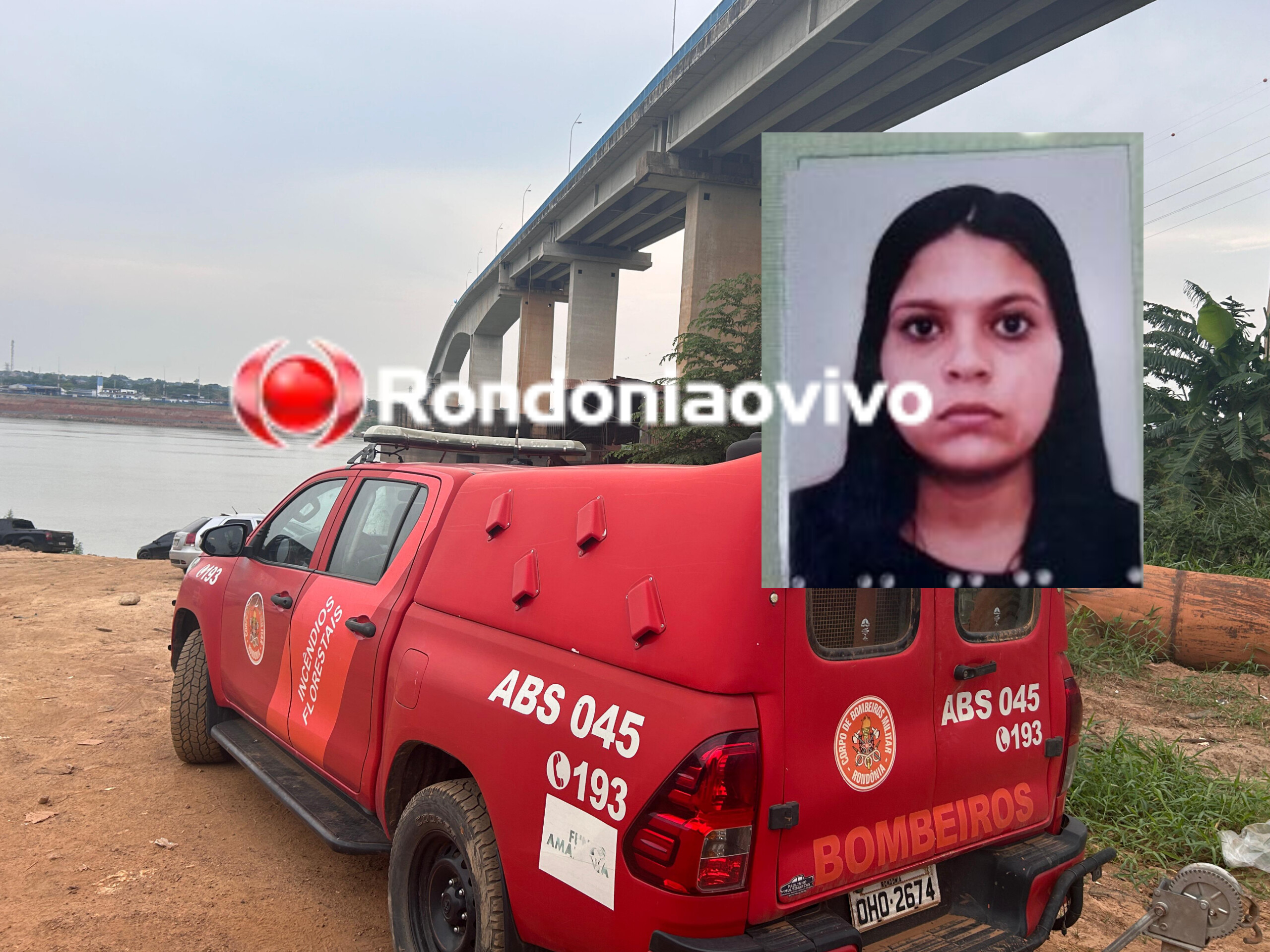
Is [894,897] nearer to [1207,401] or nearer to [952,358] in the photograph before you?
[952,358]

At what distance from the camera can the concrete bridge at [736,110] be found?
55.3 ft

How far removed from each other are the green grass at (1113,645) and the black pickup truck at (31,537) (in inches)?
Answer: 764

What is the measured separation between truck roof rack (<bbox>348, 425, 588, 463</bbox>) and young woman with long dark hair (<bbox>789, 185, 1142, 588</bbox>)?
3.99 m

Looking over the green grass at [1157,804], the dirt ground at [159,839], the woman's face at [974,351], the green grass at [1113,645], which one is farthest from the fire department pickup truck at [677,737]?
the green grass at [1113,645]

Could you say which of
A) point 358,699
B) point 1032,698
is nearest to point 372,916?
point 358,699

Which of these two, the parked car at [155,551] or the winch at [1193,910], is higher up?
the winch at [1193,910]

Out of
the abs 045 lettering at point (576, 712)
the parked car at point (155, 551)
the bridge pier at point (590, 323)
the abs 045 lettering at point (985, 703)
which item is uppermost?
the bridge pier at point (590, 323)

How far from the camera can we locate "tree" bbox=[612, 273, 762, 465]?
15.4m

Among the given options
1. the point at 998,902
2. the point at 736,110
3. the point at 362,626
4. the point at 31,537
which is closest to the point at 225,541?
the point at 362,626

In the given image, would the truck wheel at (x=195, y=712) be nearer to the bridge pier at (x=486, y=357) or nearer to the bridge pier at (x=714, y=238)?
the bridge pier at (x=714, y=238)

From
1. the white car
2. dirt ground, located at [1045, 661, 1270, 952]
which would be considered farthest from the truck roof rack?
the white car

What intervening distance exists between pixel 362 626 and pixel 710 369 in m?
13.2

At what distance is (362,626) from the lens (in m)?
3.40

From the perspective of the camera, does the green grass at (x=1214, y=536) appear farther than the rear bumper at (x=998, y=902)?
Yes
